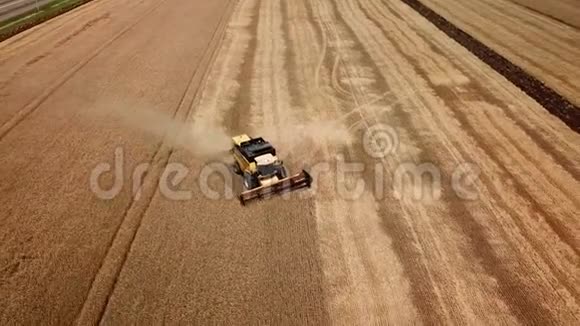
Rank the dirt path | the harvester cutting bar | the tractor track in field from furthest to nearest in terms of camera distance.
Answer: the tractor track in field
the harvester cutting bar
the dirt path

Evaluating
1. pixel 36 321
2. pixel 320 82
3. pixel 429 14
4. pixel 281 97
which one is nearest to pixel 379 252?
pixel 36 321

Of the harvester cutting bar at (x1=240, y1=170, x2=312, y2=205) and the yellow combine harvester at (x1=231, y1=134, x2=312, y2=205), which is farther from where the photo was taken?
the yellow combine harvester at (x1=231, y1=134, x2=312, y2=205)

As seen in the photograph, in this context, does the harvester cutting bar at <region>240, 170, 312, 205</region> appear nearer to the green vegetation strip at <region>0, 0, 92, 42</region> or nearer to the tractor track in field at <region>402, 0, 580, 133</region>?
the tractor track in field at <region>402, 0, 580, 133</region>

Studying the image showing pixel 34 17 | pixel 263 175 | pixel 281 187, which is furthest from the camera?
pixel 34 17

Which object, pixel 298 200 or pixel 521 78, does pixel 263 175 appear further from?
pixel 521 78

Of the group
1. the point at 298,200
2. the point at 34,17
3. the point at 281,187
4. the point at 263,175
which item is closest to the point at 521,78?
the point at 298,200

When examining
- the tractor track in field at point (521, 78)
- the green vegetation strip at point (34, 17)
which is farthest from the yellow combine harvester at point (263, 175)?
the green vegetation strip at point (34, 17)

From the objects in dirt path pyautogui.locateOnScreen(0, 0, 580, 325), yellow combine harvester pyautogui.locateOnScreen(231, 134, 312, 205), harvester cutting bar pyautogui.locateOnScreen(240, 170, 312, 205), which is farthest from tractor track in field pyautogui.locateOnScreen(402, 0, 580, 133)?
yellow combine harvester pyautogui.locateOnScreen(231, 134, 312, 205)
